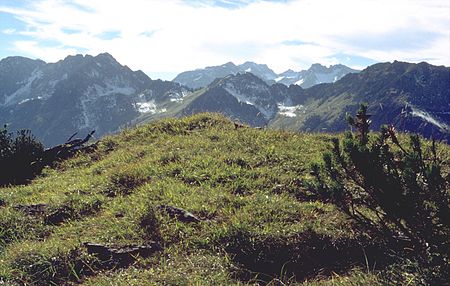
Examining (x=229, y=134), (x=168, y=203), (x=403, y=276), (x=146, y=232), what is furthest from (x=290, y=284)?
(x=229, y=134)

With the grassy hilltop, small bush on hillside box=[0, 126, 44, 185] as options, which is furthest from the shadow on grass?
small bush on hillside box=[0, 126, 44, 185]

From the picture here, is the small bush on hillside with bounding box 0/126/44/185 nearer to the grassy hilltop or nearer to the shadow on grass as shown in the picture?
the grassy hilltop

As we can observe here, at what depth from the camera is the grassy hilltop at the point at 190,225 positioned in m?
7.32

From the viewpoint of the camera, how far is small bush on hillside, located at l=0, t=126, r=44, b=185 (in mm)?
14930

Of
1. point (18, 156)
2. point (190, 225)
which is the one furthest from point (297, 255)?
point (18, 156)

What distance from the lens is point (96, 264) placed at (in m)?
7.81

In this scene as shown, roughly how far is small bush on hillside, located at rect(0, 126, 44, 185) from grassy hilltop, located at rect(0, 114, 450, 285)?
5.05 feet

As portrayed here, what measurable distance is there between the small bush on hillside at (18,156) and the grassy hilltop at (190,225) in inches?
60.6

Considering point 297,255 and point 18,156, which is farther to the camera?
point 18,156

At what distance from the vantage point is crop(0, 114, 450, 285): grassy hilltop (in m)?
7.32

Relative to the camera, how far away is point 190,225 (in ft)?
28.7

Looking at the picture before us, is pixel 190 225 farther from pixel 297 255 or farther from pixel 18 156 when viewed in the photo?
pixel 18 156

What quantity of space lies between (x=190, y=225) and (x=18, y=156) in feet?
32.2

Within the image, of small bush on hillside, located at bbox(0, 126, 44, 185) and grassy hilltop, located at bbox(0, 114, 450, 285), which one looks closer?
grassy hilltop, located at bbox(0, 114, 450, 285)
